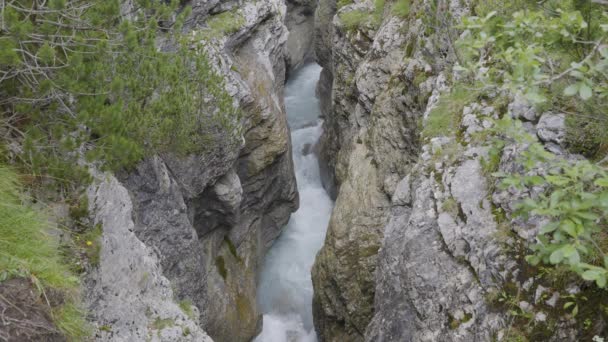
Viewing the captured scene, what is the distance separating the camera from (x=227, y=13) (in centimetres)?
1612

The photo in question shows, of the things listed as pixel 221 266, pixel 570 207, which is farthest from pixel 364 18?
pixel 570 207

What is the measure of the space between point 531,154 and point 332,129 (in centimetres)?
1648

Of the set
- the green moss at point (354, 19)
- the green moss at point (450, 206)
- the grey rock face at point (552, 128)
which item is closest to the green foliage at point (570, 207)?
the grey rock face at point (552, 128)

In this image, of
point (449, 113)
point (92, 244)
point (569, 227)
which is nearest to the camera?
point (569, 227)

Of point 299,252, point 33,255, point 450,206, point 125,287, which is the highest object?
point 33,255

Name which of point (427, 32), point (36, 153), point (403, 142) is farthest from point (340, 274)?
point (36, 153)

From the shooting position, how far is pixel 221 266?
15859 millimetres

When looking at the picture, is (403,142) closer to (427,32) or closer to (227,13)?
(427,32)

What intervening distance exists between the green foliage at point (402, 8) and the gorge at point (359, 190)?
0.07m

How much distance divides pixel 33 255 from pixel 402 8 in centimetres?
1266

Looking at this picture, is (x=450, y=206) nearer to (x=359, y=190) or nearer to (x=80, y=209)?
(x=359, y=190)

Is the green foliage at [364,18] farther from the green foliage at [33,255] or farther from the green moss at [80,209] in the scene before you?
the green foliage at [33,255]

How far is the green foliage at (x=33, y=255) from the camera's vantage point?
6.14 meters

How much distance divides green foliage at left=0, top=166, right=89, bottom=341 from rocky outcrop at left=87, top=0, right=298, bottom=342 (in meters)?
0.75
